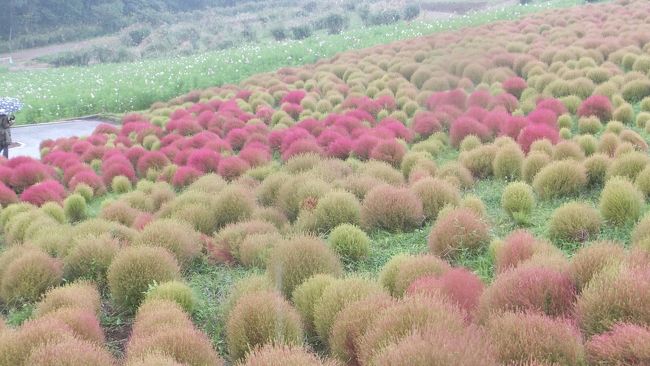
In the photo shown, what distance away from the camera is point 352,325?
394 cm

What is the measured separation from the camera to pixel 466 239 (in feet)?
17.9

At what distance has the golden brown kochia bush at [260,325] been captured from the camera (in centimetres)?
414

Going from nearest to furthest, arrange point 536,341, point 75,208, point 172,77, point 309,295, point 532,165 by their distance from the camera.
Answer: point 536,341 < point 309,295 < point 532,165 < point 75,208 < point 172,77

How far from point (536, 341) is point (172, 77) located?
20170 mm

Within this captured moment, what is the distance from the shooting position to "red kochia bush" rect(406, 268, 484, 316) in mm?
4148

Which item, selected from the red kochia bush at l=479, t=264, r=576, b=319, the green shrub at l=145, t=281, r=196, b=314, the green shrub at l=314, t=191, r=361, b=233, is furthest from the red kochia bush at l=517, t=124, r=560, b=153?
the green shrub at l=145, t=281, r=196, b=314

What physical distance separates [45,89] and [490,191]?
20825 millimetres

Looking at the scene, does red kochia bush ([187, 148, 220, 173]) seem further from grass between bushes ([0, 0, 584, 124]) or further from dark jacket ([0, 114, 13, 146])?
grass between bushes ([0, 0, 584, 124])

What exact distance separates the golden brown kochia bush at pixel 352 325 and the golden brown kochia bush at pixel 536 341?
773mm

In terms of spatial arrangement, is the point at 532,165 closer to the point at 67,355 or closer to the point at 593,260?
the point at 593,260

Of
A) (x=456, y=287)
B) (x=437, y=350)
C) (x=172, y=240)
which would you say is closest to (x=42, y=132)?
(x=172, y=240)

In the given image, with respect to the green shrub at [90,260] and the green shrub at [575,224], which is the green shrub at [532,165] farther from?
the green shrub at [90,260]

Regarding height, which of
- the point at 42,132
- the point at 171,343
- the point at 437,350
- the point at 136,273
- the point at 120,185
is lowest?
the point at 42,132

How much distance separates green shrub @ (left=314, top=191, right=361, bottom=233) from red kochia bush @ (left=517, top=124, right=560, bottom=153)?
3.03 metres
